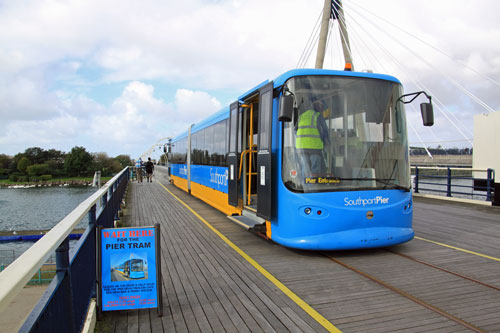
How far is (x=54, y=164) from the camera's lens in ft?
162

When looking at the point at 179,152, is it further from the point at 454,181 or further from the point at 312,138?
the point at 312,138

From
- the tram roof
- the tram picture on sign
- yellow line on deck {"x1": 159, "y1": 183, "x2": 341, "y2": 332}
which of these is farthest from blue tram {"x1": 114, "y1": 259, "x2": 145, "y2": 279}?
the tram roof

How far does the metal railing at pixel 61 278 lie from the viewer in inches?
65.8

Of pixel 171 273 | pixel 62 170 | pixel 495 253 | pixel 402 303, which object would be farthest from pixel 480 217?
pixel 62 170

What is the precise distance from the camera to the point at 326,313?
3.81 meters

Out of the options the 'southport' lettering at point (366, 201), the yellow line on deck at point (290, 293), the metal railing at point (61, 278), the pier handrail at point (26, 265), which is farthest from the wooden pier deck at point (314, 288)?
the pier handrail at point (26, 265)

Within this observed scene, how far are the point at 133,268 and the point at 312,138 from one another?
11.2 feet

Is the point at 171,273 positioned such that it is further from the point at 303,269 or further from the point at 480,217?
the point at 480,217

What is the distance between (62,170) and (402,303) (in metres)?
54.3

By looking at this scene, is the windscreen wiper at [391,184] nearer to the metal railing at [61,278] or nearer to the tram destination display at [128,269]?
the tram destination display at [128,269]

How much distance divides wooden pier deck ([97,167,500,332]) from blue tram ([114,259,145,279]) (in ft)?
Answer: 1.48

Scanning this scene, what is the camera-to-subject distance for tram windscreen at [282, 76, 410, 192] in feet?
19.2

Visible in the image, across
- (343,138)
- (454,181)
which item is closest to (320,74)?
(343,138)

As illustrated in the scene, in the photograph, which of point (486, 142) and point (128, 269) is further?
point (486, 142)
